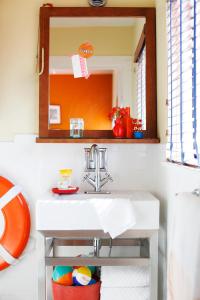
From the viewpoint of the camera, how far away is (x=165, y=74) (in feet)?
7.65

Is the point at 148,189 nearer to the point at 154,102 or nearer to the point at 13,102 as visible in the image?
the point at 154,102

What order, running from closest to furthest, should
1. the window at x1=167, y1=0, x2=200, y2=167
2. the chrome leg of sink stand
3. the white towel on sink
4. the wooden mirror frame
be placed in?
the window at x1=167, y1=0, x2=200, y2=167 → the white towel on sink → the chrome leg of sink stand → the wooden mirror frame

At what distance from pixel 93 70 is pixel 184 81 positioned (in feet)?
2.65

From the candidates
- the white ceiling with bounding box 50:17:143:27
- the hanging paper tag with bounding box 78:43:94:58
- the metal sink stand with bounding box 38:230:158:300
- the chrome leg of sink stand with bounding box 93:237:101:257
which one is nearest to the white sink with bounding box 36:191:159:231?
the metal sink stand with bounding box 38:230:158:300

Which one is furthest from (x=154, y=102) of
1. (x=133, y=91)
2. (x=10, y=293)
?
(x=10, y=293)

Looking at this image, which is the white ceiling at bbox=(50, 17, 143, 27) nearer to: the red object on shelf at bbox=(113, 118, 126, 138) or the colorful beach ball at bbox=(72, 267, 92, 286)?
the red object on shelf at bbox=(113, 118, 126, 138)

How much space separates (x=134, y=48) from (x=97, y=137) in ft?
1.87

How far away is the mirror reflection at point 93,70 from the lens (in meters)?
2.59

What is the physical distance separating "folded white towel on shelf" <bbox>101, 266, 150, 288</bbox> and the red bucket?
6cm

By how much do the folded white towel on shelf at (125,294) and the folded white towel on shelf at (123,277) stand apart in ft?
0.07

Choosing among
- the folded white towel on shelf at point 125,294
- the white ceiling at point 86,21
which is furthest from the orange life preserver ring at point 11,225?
the white ceiling at point 86,21

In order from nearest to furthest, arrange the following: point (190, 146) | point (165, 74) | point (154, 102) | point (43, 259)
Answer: point (190, 146) → point (43, 259) → point (165, 74) → point (154, 102)

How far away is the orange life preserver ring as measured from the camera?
2508 millimetres

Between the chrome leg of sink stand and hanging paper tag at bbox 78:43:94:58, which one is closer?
the chrome leg of sink stand
